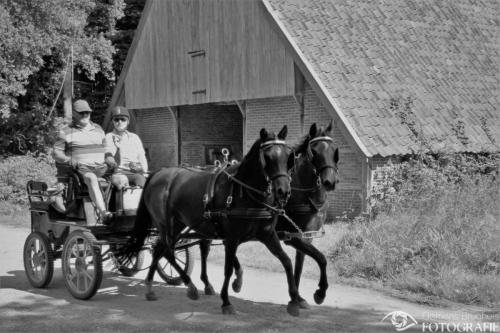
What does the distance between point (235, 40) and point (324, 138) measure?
448 inches

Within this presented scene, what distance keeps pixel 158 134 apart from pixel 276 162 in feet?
53.8

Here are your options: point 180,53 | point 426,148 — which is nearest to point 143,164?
point 426,148

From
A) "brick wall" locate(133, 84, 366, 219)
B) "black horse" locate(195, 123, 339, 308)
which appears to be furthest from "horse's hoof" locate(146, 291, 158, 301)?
"brick wall" locate(133, 84, 366, 219)

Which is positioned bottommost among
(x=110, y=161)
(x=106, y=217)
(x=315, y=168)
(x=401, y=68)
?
(x=106, y=217)

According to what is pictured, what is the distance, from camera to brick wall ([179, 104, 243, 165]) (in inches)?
837

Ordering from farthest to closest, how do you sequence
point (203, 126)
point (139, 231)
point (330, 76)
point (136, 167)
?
point (203, 126)
point (330, 76)
point (136, 167)
point (139, 231)

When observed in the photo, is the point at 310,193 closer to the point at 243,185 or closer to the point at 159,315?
the point at 243,185

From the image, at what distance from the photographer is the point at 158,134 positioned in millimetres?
22016

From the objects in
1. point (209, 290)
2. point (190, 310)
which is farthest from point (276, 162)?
point (209, 290)

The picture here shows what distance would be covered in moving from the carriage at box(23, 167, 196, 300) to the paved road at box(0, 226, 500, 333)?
220 mm

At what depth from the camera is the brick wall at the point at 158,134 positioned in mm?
21469

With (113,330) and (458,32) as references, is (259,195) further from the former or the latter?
(458,32)

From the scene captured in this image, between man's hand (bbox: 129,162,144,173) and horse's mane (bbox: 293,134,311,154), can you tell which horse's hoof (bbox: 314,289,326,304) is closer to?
horse's mane (bbox: 293,134,311,154)

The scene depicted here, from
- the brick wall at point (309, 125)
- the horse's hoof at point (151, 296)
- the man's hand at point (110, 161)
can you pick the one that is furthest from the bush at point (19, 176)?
the horse's hoof at point (151, 296)
